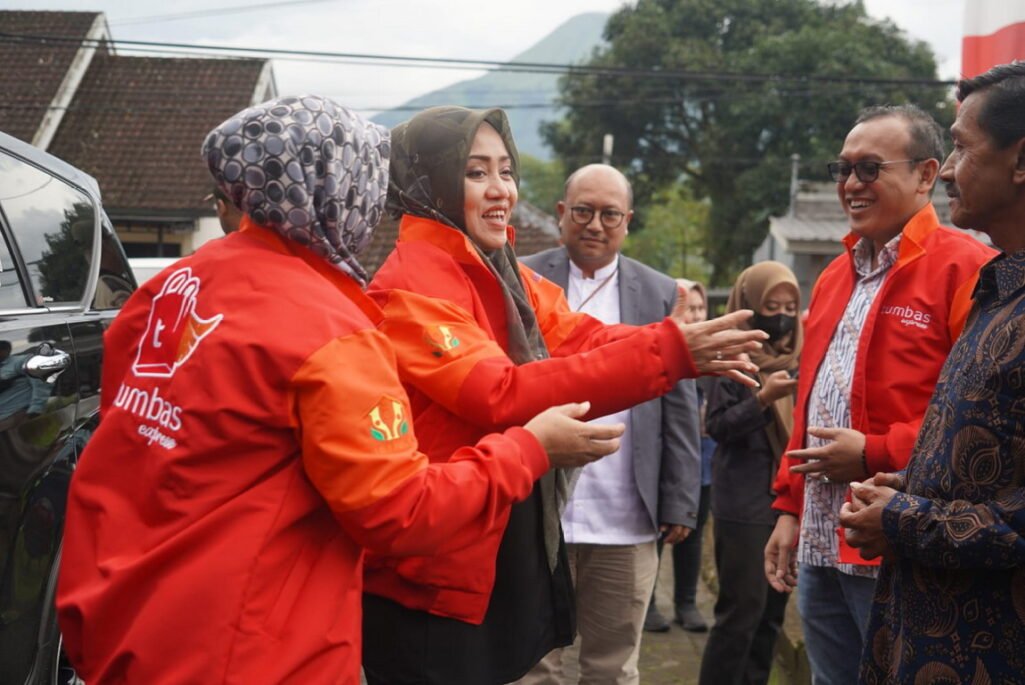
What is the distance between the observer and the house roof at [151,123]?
22.4m

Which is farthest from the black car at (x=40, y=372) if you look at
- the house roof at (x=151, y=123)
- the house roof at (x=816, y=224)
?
the house roof at (x=151, y=123)

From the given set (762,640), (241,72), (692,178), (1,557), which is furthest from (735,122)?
(1,557)

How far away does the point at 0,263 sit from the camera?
133 inches

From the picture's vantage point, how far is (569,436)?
93.7 inches

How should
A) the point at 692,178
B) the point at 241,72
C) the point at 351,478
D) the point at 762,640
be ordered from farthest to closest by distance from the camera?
the point at 692,178
the point at 241,72
the point at 762,640
the point at 351,478

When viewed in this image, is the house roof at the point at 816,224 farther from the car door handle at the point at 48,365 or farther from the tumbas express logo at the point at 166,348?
the tumbas express logo at the point at 166,348

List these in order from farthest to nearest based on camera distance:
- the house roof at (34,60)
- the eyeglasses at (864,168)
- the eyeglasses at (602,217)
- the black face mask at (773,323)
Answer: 1. the house roof at (34,60)
2. the black face mask at (773,323)
3. the eyeglasses at (602,217)
4. the eyeglasses at (864,168)

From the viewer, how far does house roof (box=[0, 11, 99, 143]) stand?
2262cm

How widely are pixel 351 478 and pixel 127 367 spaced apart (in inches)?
21.3

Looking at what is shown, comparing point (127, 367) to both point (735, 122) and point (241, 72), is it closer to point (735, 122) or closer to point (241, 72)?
point (241, 72)

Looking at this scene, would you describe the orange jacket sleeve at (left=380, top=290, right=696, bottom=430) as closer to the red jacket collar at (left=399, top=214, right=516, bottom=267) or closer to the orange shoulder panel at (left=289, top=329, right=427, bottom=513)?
the red jacket collar at (left=399, top=214, right=516, bottom=267)

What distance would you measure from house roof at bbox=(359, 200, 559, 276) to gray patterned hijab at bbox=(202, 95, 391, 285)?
59.1 ft

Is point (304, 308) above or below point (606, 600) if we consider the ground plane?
above

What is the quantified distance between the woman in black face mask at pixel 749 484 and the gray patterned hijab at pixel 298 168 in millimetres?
3039
